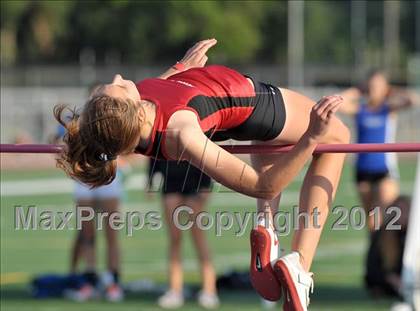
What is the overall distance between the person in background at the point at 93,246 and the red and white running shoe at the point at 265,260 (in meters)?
4.01

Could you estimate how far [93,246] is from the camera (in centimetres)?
1003

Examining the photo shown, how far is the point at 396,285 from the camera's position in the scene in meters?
9.45

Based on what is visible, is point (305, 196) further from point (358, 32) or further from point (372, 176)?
point (358, 32)

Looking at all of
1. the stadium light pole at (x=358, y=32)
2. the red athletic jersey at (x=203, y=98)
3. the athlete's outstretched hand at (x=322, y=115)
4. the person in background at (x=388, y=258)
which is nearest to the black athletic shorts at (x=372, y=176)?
the person in background at (x=388, y=258)

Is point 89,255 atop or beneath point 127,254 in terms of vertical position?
atop

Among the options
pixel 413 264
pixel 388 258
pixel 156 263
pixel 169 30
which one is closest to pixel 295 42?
pixel 169 30

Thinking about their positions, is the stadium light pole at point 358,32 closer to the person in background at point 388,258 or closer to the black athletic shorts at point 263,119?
the person in background at point 388,258

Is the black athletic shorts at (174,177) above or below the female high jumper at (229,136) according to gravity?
below

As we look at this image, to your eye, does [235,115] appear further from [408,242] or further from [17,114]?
[17,114]

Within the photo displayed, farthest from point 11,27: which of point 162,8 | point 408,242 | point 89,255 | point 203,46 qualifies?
point 203,46

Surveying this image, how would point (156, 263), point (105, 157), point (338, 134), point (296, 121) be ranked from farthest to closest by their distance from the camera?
point (156, 263), point (338, 134), point (296, 121), point (105, 157)

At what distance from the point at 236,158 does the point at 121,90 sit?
1.92ft

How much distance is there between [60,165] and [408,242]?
12.9 ft

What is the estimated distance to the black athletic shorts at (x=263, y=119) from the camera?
17.5 feet
